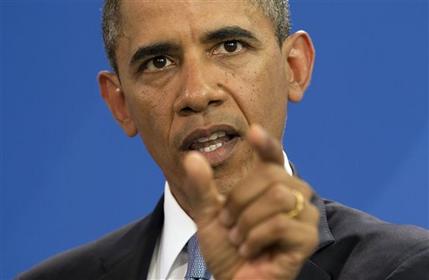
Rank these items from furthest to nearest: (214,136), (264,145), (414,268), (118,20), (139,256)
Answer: (139,256), (118,20), (214,136), (414,268), (264,145)

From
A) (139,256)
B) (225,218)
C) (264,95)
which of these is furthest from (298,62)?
(225,218)

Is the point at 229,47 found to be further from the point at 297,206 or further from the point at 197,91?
the point at 297,206

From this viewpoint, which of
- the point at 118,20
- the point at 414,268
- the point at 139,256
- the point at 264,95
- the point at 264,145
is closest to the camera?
the point at 264,145

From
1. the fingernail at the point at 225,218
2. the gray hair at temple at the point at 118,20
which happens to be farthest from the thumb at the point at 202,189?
Answer: the gray hair at temple at the point at 118,20

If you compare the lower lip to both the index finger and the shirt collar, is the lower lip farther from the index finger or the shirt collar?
the index finger

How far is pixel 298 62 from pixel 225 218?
1035 millimetres

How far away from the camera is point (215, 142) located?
2.08 meters

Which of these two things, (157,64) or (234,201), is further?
(157,64)

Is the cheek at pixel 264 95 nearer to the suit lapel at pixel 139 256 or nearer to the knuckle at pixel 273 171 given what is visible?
the suit lapel at pixel 139 256

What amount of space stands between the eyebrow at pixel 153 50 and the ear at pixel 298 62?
313 millimetres

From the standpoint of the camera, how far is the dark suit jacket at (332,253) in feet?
6.67

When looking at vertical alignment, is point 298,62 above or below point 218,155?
above

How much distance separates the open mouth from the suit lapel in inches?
18.6

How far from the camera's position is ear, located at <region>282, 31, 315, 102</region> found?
7.79ft
